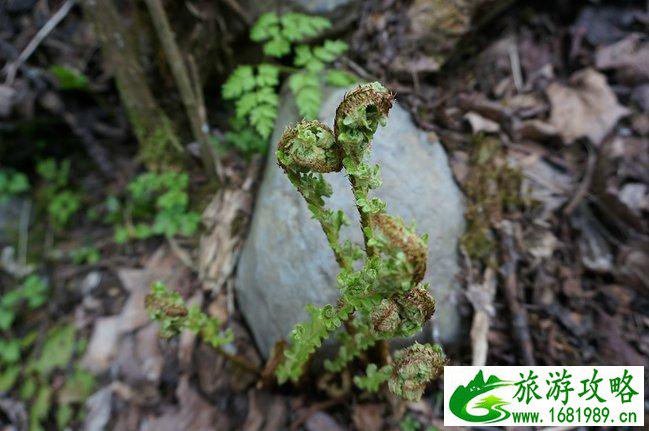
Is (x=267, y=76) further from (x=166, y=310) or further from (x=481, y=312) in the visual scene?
(x=481, y=312)

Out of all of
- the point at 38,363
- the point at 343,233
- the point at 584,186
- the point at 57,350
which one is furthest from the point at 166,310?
the point at 584,186

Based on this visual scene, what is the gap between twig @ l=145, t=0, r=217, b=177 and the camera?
2465 millimetres

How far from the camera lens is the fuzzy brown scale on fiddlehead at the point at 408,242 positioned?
1107 millimetres

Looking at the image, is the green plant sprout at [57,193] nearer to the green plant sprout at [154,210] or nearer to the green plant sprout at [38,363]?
the green plant sprout at [154,210]

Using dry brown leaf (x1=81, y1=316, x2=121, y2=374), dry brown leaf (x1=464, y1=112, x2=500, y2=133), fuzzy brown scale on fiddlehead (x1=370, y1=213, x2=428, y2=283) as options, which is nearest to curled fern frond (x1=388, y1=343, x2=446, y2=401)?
fuzzy brown scale on fiddlehead (x1=370, y1=213, x2=428, y2=283)

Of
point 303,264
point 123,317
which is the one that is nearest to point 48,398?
point 123,317

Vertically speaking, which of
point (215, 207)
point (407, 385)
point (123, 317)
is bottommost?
point (407, 385)

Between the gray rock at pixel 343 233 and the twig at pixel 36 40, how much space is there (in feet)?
7.39

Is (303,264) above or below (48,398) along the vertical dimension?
above

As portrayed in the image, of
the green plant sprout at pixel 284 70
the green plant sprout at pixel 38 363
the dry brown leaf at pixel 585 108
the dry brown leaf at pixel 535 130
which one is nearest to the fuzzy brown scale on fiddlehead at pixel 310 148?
the green plant sprout at pixel 284 70

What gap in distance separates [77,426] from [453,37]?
3310 millimetres

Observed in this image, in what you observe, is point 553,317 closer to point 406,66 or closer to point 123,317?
point 406,66

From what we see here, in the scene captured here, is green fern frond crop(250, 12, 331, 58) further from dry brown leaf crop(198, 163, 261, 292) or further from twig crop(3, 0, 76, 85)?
twig crop(3, 0, 76, 85)

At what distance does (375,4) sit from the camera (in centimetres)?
288
